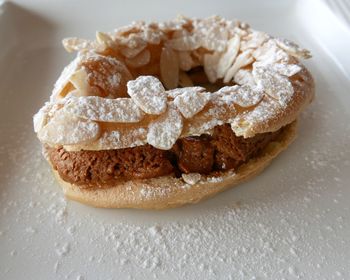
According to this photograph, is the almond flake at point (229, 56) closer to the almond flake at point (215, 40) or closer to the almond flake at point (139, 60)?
the almond flake at point (215, 40)


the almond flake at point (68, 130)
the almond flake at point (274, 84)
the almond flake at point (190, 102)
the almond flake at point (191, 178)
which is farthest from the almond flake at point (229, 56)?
the almond flake at point (68, 130)

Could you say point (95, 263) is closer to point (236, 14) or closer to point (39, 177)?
point (39, 177)

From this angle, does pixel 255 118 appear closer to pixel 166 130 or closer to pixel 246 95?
pixel 246 95

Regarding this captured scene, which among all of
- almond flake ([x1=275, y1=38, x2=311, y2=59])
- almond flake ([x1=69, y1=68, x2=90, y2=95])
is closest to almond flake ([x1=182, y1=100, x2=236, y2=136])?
almond flake ([x1=69, y1=68, x2=90, y2=95])

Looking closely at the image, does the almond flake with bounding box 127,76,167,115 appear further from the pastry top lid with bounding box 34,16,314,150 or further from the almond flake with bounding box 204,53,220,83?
the almond flake with bounding box 204,53,220,83

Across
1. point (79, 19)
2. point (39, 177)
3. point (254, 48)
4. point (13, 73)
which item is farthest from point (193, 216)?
point (79, 19)

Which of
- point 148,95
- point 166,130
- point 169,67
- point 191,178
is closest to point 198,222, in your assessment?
point 191,178
